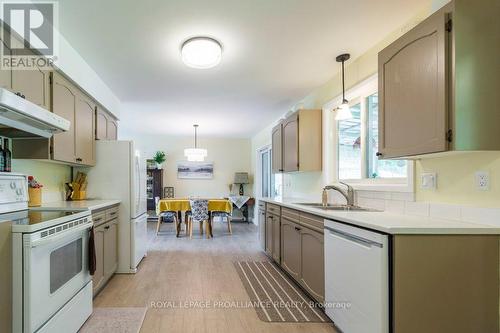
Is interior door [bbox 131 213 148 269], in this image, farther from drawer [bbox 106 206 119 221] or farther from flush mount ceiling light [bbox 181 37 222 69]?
flush mount ceiling light [bbox 181 37 222 69]

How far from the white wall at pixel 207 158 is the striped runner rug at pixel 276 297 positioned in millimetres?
4572

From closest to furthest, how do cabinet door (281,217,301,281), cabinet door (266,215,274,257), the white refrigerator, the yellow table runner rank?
cabinet door (281,217,301,281), the white refrigerator, cabinet door (266,215,274,257), the yellow table runner

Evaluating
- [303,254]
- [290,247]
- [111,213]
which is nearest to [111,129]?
[111,213]

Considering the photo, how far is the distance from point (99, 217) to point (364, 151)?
8.67 ft

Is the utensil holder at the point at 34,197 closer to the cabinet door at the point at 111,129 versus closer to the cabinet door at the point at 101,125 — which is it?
the cabinet door at the point at 101,125

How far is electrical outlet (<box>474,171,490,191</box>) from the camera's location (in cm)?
163

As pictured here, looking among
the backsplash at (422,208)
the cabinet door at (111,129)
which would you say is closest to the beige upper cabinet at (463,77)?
the backsplash at (422,208)

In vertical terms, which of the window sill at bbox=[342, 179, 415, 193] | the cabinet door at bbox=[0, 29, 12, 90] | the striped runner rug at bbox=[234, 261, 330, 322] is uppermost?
the cabinet door at bbox=[0, 29, 12, 90]

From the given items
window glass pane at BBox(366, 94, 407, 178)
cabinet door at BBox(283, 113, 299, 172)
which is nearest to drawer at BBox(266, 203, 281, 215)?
cabinet door at BBox(283, 113, 299, 172)

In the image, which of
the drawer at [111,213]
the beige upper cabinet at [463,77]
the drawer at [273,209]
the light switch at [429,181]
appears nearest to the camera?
the beige upper cabinet at [463,77]

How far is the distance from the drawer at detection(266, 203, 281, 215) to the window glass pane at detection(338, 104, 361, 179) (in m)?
0.83

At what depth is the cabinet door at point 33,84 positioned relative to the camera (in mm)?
2029

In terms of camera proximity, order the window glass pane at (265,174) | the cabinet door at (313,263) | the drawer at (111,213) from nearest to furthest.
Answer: the cabinet door at (313,263) < the drawer at (111,213) < the window glass pane at (265,174)

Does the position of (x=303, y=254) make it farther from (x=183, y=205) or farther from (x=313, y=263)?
(x=183, y=205)
